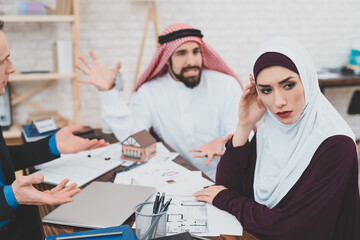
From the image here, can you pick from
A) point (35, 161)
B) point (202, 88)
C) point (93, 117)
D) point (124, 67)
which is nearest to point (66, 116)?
point (93, 117)

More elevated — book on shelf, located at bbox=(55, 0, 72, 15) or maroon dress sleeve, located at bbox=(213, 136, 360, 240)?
book on shelf, located at bbox=(55, 0, 72, 15)

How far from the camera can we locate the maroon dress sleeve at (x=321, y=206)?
114cm

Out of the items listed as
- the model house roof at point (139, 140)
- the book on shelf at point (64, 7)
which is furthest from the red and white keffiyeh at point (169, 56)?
the book on shelf at point (64, 7)

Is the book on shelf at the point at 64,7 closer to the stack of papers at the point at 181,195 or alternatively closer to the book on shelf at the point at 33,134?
the book on shelf at the point at 33,134

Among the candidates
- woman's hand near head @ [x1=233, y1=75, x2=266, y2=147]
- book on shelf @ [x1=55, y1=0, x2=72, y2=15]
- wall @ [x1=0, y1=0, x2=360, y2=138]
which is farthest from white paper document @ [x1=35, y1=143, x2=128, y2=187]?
wall @ [x1=0, y1=0, x2=360, y2=138]

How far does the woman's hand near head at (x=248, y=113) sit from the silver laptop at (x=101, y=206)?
0.41m

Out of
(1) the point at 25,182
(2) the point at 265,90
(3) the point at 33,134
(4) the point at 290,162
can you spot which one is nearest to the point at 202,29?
(3) the point at 33,134

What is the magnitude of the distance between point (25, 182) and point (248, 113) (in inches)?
34.4

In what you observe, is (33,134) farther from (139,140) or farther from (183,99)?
(183,99)

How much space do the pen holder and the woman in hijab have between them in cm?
30

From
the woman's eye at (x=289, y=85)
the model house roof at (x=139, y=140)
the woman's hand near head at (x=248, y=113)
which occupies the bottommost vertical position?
the model house roof at (x=139, y=140)

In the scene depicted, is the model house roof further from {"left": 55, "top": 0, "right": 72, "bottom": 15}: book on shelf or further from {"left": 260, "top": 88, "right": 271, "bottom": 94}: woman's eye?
{"left": 55, "top": 0, "right": 72, "bottom": 15}: book on shelf

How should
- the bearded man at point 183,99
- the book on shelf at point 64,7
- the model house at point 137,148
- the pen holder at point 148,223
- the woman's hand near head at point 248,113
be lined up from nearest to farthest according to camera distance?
the pen holder at point 148,223 < the woman's hand near head at point 248,113 < the model house at point 137,148 < the bearded man at point 183,99 < the book on shelf at point 64,7

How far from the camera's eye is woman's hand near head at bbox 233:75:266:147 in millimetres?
1524
